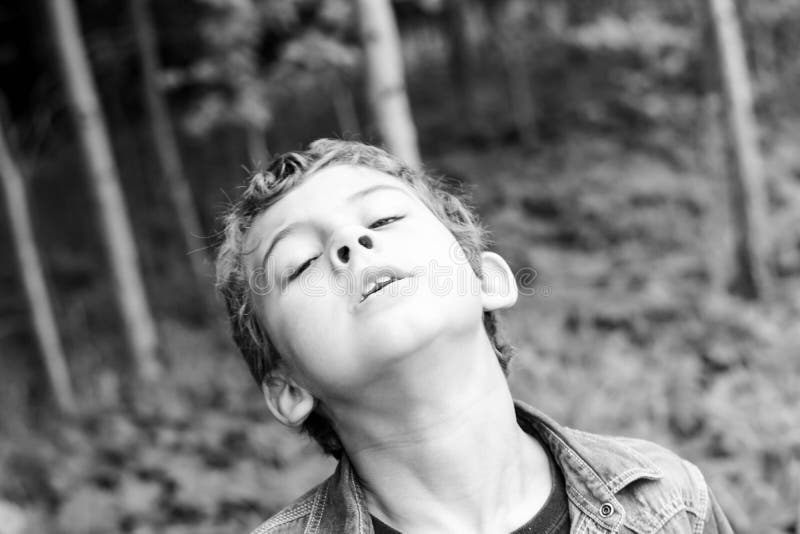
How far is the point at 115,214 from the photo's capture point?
7672 mm

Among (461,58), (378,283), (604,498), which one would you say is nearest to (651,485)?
(604,498)

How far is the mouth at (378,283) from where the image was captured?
1624mm

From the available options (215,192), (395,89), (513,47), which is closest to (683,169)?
(513,47)

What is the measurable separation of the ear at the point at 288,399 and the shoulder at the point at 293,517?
0.18 m

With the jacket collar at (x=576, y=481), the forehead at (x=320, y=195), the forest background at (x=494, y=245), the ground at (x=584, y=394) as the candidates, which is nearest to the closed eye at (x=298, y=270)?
the forehead at (x=320, y=195)

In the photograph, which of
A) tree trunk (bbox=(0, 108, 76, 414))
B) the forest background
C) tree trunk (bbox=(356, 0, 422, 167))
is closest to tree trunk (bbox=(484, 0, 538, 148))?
the forest background

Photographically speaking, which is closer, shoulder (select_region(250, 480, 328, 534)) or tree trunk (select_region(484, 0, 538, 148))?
shoulder (select_region(250, 480, 328, 534))

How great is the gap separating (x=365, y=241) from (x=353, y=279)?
4.7 inches

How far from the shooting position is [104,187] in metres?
7.61

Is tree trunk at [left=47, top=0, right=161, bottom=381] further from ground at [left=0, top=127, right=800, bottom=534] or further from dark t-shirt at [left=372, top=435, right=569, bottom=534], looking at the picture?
dark t-shirt at [left=372, top=435, right=569, bottom=534]

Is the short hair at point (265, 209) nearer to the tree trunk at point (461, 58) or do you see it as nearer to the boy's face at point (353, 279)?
the boy's face at point (353, 279)

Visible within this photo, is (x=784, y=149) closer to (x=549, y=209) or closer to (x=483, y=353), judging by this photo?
(x=549, y=209)

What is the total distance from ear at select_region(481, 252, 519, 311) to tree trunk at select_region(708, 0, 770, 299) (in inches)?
208

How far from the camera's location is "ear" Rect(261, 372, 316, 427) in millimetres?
1802
